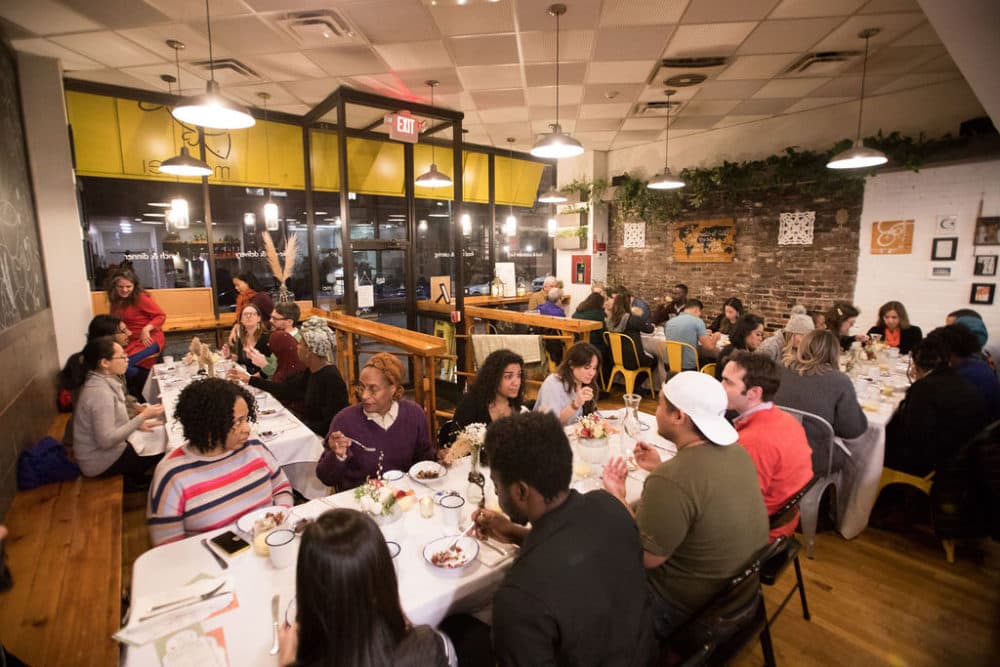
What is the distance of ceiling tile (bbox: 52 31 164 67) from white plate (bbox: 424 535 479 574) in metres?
4.86

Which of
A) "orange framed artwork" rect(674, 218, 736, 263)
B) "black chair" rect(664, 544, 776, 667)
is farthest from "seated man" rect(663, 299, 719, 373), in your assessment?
"black chair" rect(664, 544, 776, 667)

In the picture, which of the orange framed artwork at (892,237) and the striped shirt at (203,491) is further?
the orange framed artwork at (892,237)

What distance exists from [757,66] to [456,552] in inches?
208

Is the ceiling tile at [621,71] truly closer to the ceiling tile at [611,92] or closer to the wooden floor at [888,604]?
the ceiling tile at [611,92]

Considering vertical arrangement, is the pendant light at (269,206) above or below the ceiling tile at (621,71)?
below

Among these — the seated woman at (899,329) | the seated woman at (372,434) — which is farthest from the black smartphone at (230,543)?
the seated woman at (899,329)

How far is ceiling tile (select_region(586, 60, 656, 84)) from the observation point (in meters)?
4.65

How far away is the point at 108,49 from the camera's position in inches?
168

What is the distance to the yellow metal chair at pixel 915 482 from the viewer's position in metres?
2.95

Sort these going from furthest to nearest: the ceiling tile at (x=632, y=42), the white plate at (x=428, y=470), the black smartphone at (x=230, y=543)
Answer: the ceiling tile at (x=632, y=42) < the white plate at (x=428, y=470) < the black smartphone at (x=230, y=543)

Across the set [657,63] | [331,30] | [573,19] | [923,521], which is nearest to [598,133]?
[657,63]

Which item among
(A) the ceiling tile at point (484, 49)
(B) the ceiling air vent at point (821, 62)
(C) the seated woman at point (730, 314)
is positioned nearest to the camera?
(A) the ceiling tile at point (484, 49)

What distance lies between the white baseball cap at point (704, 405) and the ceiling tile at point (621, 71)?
13.0ft

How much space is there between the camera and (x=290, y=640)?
3.90ft
